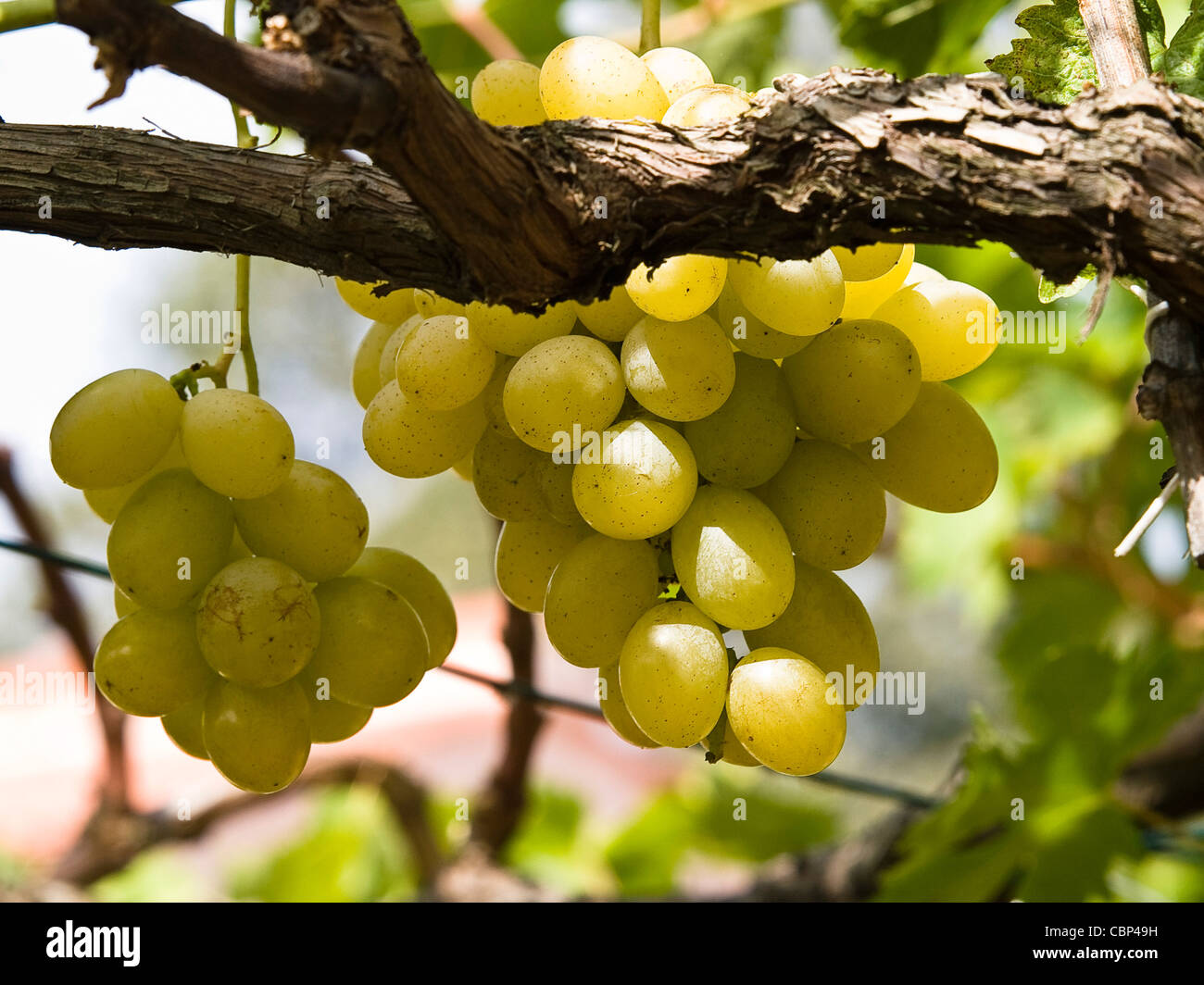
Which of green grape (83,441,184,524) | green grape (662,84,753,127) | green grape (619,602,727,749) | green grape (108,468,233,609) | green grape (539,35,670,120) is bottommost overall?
green grape (619,602,727,749)

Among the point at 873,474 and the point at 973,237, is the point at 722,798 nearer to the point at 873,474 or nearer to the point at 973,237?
the point at 873,474

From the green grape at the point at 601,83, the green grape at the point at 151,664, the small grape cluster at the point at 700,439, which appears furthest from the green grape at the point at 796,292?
the green grape at the point at 151,664

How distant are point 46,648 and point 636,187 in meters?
2.40

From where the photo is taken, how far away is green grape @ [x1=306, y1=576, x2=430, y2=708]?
1.86 feet

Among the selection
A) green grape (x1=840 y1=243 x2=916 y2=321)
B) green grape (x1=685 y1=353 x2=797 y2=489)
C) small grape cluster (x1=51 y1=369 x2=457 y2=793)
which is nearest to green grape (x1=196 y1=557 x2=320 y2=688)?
small grape cluster (x1=51 y1=369 x2=457 y2=793)

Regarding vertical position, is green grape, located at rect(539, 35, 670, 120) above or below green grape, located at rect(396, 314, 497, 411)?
above

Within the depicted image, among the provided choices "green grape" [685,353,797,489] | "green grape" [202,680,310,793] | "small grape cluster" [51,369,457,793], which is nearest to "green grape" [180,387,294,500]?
"small grape cluster" [51,369,457,793]

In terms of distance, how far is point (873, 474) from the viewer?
566 mm

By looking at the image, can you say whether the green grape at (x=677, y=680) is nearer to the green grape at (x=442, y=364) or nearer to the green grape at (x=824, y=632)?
the green grape at (x=824, y=632)

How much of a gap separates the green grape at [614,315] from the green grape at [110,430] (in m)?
0.23

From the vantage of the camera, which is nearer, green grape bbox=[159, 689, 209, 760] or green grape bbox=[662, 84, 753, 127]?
green grape bbox=[662, 84, 753, 127]

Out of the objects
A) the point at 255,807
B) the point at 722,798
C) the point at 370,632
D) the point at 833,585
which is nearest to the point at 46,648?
the point at 255,807

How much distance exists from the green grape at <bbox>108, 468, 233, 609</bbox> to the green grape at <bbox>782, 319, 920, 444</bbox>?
0.31 m

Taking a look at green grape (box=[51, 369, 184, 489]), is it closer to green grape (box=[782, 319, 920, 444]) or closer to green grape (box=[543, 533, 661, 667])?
green grape (box=[543, 533, 661, 667])
